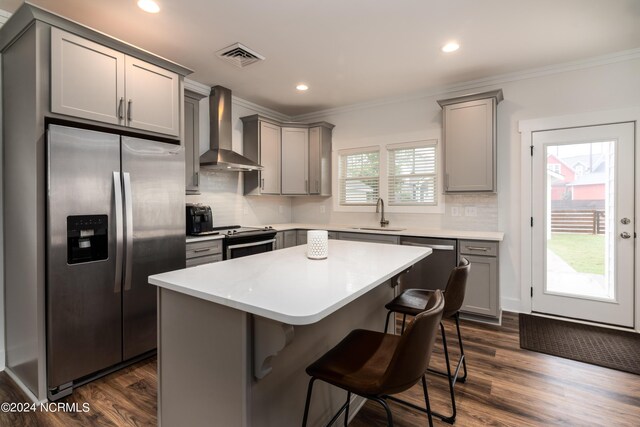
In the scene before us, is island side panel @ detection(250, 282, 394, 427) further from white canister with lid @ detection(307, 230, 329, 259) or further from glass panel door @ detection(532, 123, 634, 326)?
glass panel door @ detection(532, 123, 634, 326)

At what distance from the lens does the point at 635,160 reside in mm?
3025

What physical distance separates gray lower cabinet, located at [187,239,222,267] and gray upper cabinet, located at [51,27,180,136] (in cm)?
101

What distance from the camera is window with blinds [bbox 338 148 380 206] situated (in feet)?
15.1

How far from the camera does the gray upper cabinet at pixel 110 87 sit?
6.72 ft

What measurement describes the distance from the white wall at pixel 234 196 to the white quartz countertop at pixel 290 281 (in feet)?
7.45

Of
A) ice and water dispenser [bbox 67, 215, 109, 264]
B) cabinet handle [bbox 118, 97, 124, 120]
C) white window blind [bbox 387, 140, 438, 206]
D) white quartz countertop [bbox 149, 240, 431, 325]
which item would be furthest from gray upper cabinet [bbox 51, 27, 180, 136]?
white window blind [bbox 387, 140, 438, 206]

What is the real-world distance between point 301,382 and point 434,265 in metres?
2.34

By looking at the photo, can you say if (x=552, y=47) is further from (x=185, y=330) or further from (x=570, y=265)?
(x=185, y=330)

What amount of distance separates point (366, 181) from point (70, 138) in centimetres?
347

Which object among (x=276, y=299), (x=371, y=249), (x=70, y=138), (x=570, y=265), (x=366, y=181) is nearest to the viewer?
(x=276, y=299)

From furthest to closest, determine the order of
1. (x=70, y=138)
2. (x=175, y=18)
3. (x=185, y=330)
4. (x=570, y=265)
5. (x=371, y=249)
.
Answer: (x=570, y=265) < (x=175, y=18) < (x=371, y=249) < (x=70, y=138) < (x=185, y=330)

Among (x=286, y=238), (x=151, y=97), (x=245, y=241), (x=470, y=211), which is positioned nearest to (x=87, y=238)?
(x=151, y=97)

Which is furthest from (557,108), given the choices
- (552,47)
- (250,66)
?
(250,66)

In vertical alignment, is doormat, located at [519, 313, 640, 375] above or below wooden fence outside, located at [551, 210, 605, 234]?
below
